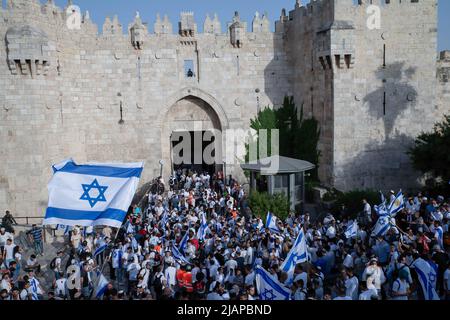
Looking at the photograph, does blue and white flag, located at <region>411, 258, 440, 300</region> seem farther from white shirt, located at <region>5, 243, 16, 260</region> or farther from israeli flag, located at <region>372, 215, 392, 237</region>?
white shirt, located at <region>5, 243, 16, 260</region>

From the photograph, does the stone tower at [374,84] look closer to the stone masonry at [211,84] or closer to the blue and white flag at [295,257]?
the stone masonry at [211,84]

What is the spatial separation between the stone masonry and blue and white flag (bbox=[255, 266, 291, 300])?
472 inches

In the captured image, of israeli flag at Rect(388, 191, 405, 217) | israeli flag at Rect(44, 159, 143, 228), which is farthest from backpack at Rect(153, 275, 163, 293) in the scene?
israeli flag at Rect(388, 191, 405, 217)

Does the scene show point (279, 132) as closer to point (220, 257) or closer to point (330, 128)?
point (330, 128)

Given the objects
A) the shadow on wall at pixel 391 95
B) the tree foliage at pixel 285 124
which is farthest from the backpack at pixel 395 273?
the tree foliage at pixel 285 124

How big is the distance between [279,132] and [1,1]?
1427 cm

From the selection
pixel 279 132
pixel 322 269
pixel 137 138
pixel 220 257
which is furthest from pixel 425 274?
pixel 137 138

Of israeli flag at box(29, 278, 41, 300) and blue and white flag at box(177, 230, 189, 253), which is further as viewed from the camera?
blue and white flag at box(177, 230, 189, 253)

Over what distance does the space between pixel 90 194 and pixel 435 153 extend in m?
14.2

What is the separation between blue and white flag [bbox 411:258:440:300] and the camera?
29.2ft

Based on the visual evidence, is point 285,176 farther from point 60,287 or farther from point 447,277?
point 60,287

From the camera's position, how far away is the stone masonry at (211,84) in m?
19.1

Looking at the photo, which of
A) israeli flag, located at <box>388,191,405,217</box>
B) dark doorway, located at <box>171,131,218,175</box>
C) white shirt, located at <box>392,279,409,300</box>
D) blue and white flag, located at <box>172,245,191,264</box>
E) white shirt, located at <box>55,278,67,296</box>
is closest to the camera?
white shirt, located at <box>392,279,409,300</box>

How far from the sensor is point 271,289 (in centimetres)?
861
